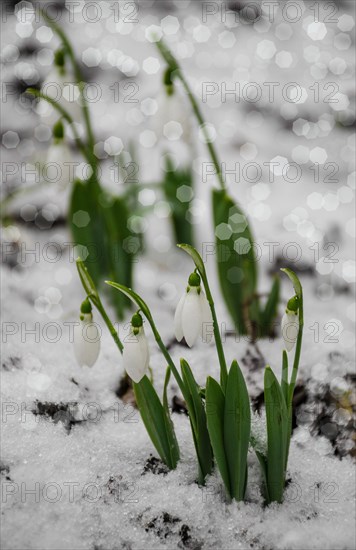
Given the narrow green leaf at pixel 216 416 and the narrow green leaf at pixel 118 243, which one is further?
the narrow green leaf at pixel 118 243

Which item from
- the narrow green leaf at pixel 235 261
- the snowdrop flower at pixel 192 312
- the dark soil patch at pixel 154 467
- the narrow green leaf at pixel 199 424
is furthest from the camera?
the narrow green leaf at pixel 235 261

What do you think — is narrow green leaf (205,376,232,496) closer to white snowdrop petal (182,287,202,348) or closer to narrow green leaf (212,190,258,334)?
white snowdrop petal (182,287,202,348)

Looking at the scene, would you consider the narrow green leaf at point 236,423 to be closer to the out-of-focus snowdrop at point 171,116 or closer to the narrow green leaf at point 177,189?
the out-of-focus snowdrop at point 171,116

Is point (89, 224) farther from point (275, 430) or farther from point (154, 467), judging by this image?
point (275, 430)

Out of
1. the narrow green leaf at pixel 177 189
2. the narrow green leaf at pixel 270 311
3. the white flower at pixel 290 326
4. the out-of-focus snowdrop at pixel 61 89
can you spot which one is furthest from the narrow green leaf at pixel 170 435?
the narrow green leaf at pixel 177 189

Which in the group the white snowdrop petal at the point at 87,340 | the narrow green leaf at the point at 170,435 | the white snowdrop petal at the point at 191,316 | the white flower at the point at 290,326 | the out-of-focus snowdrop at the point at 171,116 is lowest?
the narrow green leaf at the point at 170,435

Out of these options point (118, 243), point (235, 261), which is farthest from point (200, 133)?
point (235, 261)

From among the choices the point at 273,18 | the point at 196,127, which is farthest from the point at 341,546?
the point at 273,18
